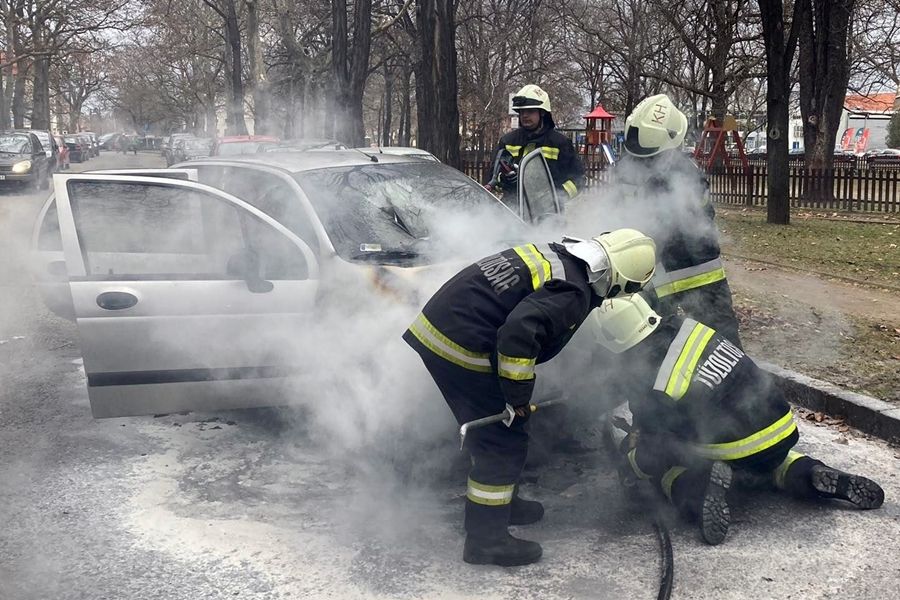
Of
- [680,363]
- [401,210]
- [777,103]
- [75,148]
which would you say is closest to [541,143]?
[401,210]

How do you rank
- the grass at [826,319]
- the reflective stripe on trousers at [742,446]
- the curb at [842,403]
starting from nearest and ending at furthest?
the reflective stripe on trousers at [742,446]
the curb at [842,403]
the grass at [826,319]

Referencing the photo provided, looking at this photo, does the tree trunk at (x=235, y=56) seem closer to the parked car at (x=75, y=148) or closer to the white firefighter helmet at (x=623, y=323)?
the parked car at (x=75, y=148)

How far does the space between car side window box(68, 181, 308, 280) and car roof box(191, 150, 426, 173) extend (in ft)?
1.89

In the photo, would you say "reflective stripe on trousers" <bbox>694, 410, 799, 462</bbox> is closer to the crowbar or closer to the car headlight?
the crowbar

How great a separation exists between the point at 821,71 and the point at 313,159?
58.4 ft

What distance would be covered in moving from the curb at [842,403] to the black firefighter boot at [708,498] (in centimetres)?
155

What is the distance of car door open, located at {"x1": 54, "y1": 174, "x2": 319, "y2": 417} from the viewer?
4.62m

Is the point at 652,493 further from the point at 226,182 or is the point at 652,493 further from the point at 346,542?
the point at 226,182

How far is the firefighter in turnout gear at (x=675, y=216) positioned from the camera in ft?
15.7

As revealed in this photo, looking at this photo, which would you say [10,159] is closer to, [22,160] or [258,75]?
[22,160]

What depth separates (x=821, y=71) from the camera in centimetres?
2052

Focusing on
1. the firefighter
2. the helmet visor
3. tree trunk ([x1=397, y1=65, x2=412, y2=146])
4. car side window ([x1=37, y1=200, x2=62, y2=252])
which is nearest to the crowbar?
the helmet visor

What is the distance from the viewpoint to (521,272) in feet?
11.6

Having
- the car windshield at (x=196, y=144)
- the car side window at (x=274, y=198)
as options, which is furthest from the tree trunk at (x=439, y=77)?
the car windshield at (x=196, y=144)
